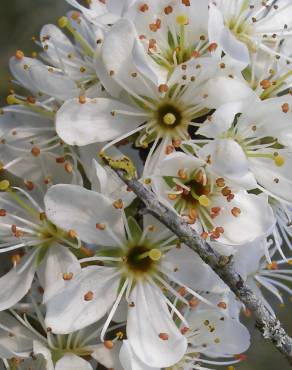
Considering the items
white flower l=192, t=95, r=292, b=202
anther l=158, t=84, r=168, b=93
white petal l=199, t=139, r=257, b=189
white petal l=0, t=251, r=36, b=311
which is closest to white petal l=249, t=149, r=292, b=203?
white flower l=192, t=95, r=292, b=202

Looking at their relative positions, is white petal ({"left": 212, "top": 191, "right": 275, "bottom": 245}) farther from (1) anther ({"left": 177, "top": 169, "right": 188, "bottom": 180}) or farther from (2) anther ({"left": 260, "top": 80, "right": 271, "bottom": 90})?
(2) anther ({"left": 260, "top": 80, "right": 271, "bottom": 90})

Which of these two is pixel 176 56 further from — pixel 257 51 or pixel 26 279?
pixel 26 279

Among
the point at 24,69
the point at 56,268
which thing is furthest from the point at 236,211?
the point at 24,69

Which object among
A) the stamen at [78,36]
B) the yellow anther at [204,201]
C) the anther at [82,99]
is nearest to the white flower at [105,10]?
the stamen at [78,36]

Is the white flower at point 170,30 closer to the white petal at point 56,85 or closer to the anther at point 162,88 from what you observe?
the anther at point 162,88

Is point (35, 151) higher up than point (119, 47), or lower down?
lower down

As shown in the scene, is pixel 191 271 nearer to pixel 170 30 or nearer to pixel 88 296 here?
pixel 88 296
